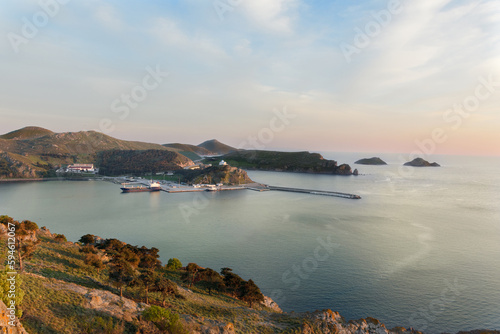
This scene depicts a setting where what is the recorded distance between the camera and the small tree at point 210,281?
2338 centimetres

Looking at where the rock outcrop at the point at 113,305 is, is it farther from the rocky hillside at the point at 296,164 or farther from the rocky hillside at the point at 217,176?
the rocky hillside at the point at 296,164

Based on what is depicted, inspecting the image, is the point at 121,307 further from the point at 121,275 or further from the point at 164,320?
the point at 121,275

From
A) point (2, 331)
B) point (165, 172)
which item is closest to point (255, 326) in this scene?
point (2, 331)

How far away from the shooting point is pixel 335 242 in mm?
38875

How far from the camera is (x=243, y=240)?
129 ft

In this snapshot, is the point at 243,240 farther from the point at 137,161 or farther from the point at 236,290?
the point at 137,161

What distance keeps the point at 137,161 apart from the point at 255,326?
144828mm

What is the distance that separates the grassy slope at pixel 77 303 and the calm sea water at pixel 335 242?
5.87 metres

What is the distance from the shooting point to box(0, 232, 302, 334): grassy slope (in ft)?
38.1

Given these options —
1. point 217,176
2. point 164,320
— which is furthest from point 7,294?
point 217,176

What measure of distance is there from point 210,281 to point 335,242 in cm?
2261

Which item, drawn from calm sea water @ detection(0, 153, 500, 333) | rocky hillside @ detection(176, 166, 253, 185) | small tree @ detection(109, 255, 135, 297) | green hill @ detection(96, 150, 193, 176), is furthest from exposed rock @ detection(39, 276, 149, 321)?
green hill @ detection(96, 150, 193, 176)

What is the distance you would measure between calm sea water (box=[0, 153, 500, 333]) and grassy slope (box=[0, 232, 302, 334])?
5872 millimetres

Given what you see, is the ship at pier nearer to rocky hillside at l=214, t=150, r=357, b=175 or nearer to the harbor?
the harbor
